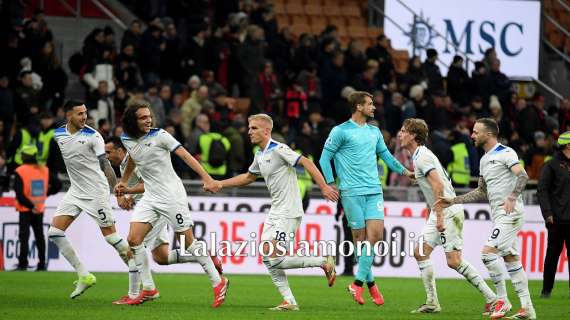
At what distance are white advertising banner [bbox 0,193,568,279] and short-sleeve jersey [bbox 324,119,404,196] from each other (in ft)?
23.3

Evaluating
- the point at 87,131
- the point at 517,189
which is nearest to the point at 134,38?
the point at 87,131

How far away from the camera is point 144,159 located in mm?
14469

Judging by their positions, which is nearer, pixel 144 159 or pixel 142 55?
pixel 144 159

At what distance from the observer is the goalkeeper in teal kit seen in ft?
50.2

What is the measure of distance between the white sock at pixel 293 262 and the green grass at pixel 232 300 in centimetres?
54

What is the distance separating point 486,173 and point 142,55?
46.7 ft

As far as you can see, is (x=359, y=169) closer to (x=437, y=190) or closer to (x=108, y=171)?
(x=437, y=190)

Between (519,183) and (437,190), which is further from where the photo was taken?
(437,190)

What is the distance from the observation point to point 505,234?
13695 mm

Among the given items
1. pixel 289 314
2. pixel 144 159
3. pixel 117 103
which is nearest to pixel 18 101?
pixel 117 103

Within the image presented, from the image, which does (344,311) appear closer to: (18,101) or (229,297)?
(229,297)

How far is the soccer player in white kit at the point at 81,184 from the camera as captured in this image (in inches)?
615

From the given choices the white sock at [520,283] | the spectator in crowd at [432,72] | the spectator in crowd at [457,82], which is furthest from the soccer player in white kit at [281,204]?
the spectator in crowd at [457,82]

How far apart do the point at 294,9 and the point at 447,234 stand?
1944 centimetres
